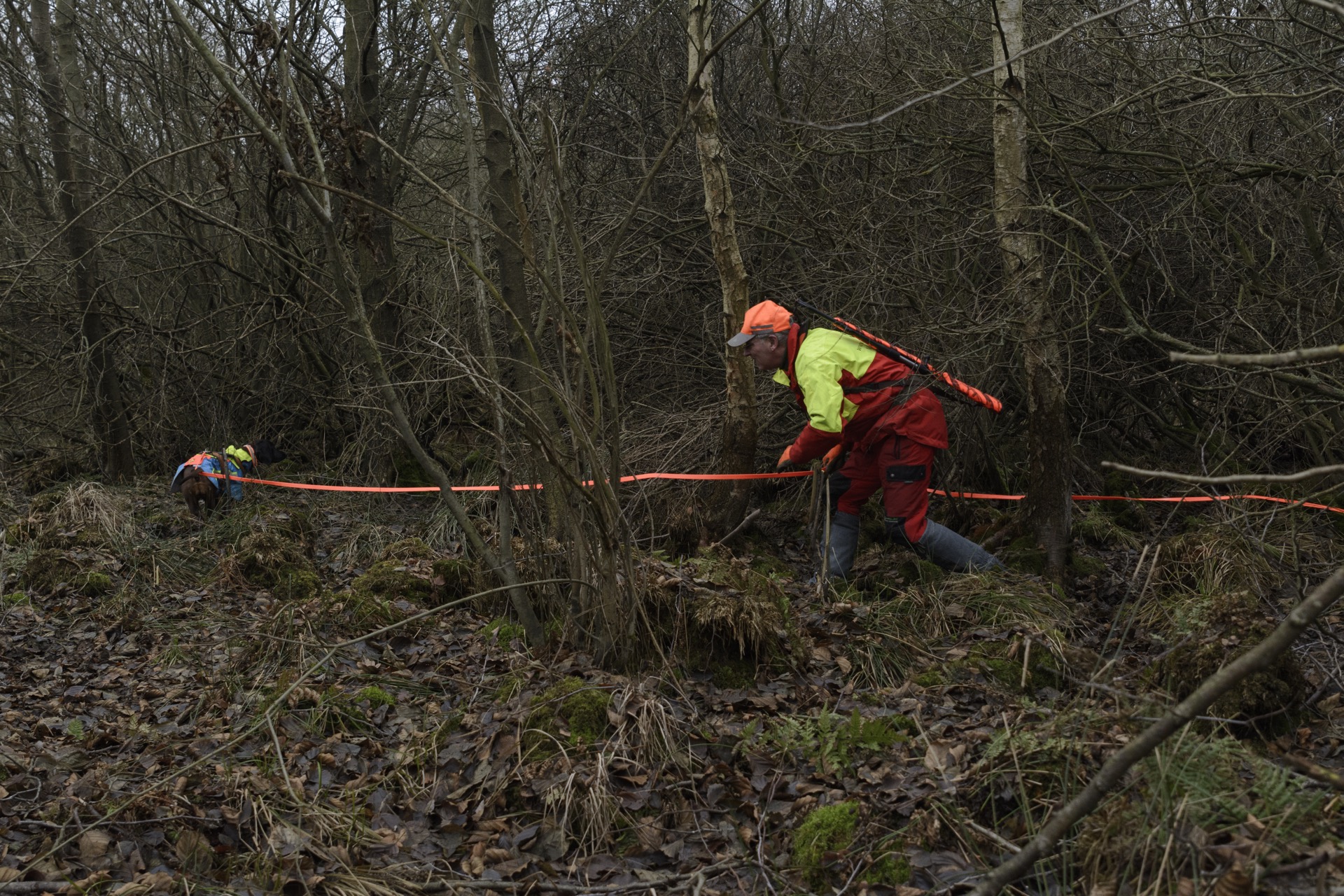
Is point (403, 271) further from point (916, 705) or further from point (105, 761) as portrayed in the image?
point (916, 705)

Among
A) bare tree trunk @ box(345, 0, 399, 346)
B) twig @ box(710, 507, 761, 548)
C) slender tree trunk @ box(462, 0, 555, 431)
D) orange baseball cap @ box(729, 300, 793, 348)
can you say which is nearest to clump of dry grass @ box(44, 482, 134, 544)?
bare tree trunk @ box(345, 0, 399, 346)

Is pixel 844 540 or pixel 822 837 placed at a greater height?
pixel 844 540

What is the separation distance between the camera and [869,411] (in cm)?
629

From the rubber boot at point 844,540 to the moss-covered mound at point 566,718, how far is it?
8.69 ft

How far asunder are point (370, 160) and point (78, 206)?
2876 millimetres

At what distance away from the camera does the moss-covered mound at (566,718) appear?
160 inches

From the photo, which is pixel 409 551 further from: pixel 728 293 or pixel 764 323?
pixel 764 323

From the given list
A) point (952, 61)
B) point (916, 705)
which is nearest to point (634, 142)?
point (952, 61)

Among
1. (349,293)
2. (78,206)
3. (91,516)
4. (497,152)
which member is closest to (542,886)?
(349,293)

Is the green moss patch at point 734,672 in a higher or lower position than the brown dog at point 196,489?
lower

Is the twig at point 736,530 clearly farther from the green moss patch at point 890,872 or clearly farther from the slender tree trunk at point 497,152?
the green moss patch at point 890,872

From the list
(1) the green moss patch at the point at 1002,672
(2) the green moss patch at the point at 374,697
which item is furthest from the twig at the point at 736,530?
(2) the green moss patch at the point at 374,697

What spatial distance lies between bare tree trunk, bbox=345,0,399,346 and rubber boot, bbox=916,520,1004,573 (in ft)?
17.0

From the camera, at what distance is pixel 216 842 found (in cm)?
366
